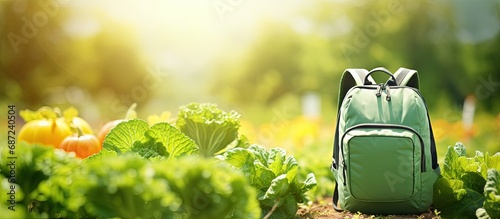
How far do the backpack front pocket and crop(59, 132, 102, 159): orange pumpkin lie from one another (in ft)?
5.61

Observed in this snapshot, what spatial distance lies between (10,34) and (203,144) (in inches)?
573

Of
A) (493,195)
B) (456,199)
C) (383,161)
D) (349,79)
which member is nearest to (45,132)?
(349,79)

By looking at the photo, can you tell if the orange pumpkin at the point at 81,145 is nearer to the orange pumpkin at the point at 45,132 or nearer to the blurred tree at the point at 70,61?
the orange pumpkin at the point at 45,132

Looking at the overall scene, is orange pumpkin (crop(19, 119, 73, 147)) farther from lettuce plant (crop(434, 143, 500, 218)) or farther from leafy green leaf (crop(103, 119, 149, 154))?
lettuce plant (crop(434, 143, 500, 218))

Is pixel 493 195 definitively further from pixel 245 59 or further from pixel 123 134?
pixel 245 59

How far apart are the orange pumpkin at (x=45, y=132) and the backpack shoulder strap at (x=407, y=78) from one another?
2.42 metres

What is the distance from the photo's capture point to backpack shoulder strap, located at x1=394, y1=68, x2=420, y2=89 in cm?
Answer: 390

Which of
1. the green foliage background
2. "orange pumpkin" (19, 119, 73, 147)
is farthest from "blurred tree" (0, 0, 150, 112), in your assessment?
"orange pumpkin" (19, 119, 73, 147)

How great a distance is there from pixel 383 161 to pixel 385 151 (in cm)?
6

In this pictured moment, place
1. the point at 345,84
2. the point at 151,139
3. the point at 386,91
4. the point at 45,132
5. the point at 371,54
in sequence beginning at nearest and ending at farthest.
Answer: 1. the point at 151,139
2. the point at 386,91
3. the point at 345,84
4. the point at 45,132
5. the point at 371,54

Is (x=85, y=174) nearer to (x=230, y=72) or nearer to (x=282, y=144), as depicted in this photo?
(x=282, y=144)

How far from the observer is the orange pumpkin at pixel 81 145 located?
13.2ft

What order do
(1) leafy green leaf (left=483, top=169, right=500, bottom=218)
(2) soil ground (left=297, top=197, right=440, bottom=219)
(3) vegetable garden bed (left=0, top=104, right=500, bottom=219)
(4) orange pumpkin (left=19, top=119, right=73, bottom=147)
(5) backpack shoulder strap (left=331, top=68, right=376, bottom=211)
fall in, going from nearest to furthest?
(3) vegetable garden bed (left=0, top=104, right=500, bottom=219) → (1) leafy green leaf (left=483, top=169, right=500, bottom=218) → (2) soil ground (left=297, top=197, right=440, bottom=219) → (5) backpack shoulder strap (left=331, top=68, right=376, bottom=211) → (4) orange pumpkin (left=19, top=119, right=73, bottom=147)

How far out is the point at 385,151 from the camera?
11.5 feet
